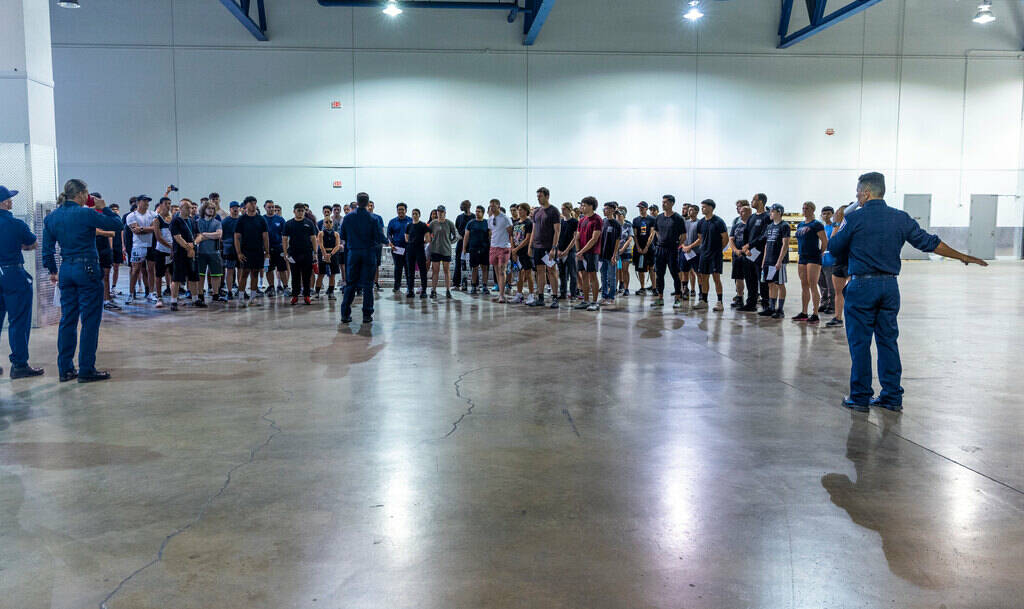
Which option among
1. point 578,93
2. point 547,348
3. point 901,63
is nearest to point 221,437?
point 547,348

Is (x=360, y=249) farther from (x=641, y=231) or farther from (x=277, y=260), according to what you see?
(x=641, y=231)

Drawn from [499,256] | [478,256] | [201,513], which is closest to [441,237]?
[478,256]

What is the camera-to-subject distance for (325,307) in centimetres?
1207

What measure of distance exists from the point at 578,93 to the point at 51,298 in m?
16.2

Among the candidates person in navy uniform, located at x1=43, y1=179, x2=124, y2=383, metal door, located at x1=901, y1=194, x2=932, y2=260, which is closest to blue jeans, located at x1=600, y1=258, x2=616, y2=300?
person in navy uniform, located at x1=43, y1=179, x2=124, y2=383

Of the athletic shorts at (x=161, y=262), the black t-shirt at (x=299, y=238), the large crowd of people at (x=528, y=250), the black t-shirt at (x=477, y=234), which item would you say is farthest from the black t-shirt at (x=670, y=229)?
the athletic shorts at (x=161, y=262)

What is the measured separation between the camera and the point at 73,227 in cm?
609

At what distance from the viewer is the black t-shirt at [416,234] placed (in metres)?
13.0

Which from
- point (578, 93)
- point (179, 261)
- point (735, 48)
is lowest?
point (179, 261)

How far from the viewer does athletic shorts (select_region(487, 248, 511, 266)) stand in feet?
42.9

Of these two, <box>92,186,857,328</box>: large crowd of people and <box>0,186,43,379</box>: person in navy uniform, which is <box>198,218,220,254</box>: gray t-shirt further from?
<box>0,186,43,379</box>: person in navy uniform

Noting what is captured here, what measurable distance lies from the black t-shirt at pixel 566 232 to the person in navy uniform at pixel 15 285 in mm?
7913

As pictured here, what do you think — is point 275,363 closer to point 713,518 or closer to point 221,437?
point 221,437

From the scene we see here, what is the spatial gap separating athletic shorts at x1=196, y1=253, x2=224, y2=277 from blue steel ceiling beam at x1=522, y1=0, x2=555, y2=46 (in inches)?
421
